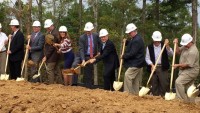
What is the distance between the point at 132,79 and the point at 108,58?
3.90 ft

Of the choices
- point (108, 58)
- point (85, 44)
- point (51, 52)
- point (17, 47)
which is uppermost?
point (85, 44)

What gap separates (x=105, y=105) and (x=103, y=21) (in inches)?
1096

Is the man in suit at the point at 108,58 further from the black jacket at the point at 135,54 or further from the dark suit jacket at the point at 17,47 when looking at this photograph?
the dark suit jacket at the point at 17,47

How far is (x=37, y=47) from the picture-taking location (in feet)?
42.2

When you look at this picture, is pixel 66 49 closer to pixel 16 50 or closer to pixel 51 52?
pixel 51 52

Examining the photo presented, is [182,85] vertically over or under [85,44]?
under

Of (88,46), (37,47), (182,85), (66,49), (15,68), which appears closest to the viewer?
(182,85)

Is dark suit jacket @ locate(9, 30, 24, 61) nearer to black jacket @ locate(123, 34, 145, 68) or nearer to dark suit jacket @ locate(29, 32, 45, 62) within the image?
dark suit jacket @ locate(29, 32, 45, 62)

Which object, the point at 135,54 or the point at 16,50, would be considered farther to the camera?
the point at 16,50

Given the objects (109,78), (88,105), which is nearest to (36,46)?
(109,78)

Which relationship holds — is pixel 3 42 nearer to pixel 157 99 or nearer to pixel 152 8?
pixel 157 99

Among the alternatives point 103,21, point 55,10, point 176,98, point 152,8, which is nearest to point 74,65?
point 176,98

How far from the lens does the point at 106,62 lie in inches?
473

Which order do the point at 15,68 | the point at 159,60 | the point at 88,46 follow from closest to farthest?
1. the point at 159,60
2. the point at 88,46
3. the point at 15,68
